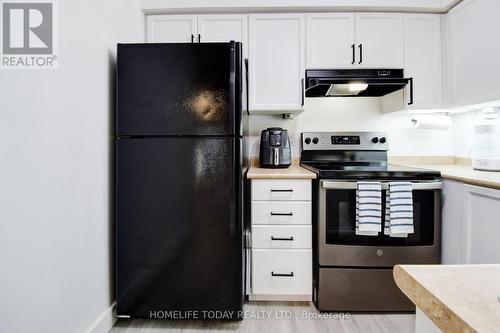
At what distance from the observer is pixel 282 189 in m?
1.90

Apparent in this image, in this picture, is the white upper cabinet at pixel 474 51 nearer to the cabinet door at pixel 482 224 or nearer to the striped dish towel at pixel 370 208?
the cabinet door at pixel 482 224

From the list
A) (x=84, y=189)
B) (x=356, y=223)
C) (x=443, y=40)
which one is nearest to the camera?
(x=84, y=189)

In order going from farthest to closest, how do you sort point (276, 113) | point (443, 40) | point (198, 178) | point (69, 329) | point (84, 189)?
point (276, 113), point (443, 40), point (198, 178), point (84, 189), point (69, 329)

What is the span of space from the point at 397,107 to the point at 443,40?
0.60 m

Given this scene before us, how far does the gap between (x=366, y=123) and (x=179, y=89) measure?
1.68 meters

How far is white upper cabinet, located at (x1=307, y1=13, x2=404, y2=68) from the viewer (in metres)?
2.25

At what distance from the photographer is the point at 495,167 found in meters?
1.87

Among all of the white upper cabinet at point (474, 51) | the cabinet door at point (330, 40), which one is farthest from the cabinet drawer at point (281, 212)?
the white upper cabinet at point (474, 51)

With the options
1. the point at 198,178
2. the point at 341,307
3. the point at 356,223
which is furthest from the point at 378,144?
the point at 198,178

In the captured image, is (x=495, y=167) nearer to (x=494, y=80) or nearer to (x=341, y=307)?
(x=494, y=80)

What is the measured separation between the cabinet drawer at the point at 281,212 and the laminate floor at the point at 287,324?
579mm

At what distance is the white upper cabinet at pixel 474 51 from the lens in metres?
1.82

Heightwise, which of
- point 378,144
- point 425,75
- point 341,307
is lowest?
point 341,307

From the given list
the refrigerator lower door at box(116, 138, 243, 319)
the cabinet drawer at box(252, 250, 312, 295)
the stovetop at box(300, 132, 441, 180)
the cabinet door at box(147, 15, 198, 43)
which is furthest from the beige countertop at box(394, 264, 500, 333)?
the cabinet door at box(147, 15, 198, 43)
